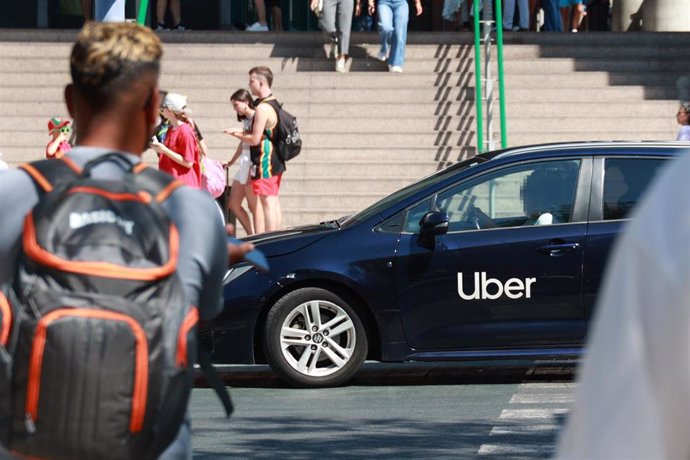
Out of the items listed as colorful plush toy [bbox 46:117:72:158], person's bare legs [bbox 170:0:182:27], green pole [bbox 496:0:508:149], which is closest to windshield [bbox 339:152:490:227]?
colorful plush toy [bbox 46:117:72:158]

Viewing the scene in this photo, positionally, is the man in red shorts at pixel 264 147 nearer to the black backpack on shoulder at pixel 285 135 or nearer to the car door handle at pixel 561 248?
the black backpack on shoulder at pixel 285 135

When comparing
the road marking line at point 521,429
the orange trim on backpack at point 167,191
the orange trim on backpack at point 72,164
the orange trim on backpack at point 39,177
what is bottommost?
the road marking line at point 521,429

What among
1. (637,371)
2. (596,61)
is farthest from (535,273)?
(596,61)

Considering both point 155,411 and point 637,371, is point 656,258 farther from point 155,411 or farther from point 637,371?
point 155,411

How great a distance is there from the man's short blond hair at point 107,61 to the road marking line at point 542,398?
6.65m

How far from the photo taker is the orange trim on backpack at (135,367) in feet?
8.70

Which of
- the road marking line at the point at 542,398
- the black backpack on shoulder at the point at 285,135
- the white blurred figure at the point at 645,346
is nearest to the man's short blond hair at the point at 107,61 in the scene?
the white blurred figure at the point at 645,346

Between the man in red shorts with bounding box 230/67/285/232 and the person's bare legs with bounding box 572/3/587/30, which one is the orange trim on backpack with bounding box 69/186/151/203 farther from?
the person's bare legs with bounding box 572/3/587/30

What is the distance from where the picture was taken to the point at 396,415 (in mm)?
8844

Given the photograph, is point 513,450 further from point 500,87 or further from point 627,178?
point 500,87

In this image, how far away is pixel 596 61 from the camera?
20281mm

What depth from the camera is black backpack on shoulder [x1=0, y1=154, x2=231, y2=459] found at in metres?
2.65

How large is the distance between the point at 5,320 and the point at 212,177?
1219cm

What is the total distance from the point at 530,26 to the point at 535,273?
13752mm
